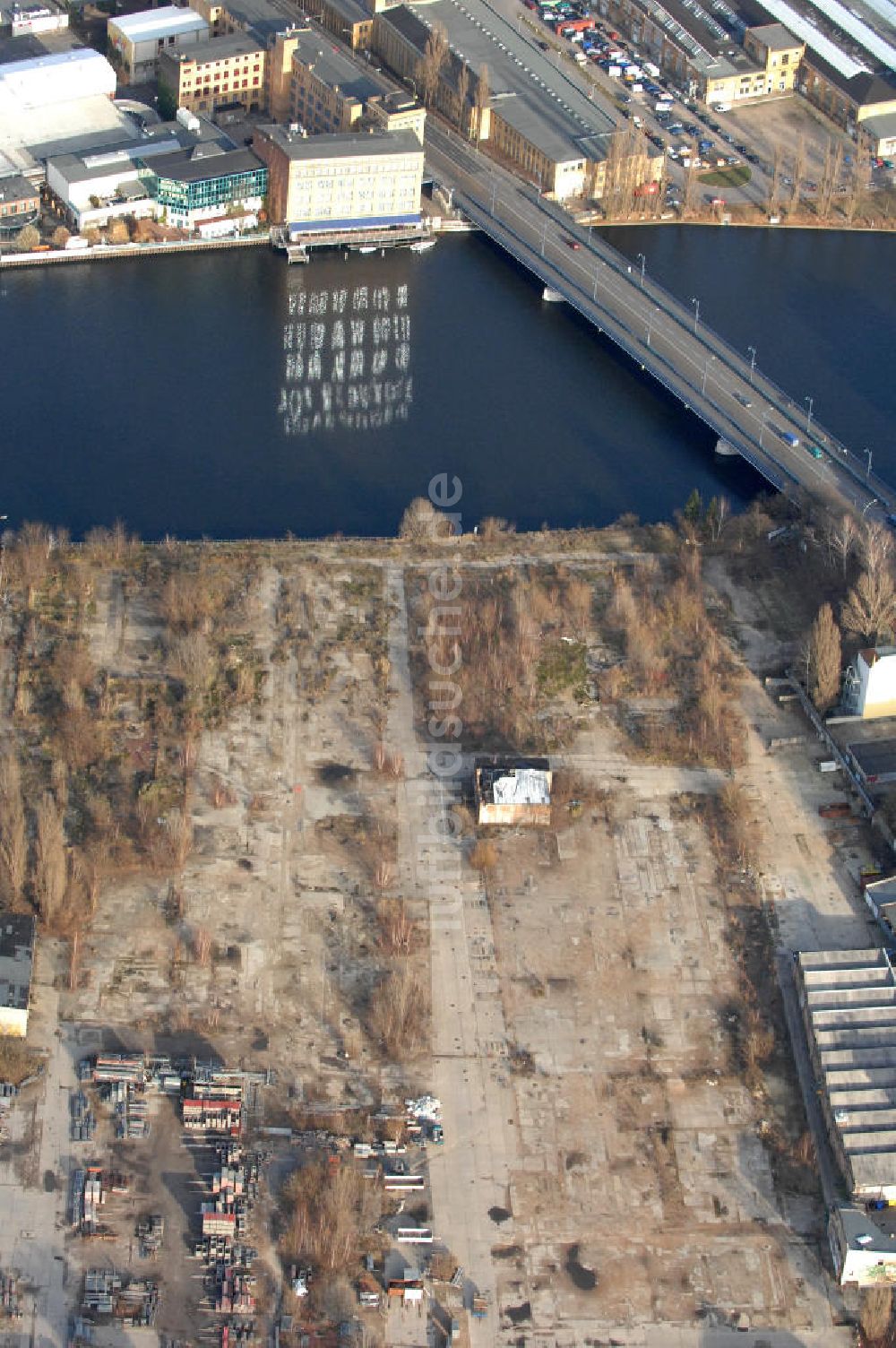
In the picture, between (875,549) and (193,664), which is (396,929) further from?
(875,549)

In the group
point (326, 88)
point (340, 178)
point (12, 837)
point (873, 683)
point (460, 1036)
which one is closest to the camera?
point (460, 1036)

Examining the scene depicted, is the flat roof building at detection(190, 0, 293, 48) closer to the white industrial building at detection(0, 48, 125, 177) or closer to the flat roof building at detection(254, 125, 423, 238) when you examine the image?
the white industrial building at detection(0, 48, 125, 177)

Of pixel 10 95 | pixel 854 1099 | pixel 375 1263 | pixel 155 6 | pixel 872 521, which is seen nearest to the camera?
pixel 375 1263

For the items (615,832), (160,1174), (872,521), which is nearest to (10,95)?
(872,521)

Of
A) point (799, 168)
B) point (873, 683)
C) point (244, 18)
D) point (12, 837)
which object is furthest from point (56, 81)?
point (873, 683)

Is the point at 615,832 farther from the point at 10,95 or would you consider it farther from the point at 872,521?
the point at 10,95

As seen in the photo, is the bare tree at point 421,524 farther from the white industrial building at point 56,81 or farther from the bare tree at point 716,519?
the white industrial building at point 56,81

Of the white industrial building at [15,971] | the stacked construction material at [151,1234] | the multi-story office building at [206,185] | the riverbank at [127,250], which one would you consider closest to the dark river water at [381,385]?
the riverbank at [127,250]
